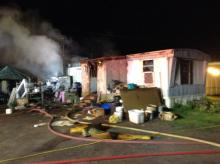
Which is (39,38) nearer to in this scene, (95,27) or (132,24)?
(95,27)

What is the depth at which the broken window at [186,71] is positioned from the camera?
13.4 m

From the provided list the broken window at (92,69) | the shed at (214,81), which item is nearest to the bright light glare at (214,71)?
the shed at (214,81)

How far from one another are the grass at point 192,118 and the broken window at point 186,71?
5.25ft

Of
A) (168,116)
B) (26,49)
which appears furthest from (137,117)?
(26,49)

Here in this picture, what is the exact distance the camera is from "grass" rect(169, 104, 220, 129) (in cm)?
896

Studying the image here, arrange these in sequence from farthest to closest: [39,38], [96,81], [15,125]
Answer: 1. [39,38]
2. [96,81]
3. [15,125]

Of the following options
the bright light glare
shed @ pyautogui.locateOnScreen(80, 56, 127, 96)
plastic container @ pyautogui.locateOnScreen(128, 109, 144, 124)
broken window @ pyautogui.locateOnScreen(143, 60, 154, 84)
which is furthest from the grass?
the bright light glare

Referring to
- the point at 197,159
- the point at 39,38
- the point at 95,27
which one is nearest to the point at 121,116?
the point at 197,159

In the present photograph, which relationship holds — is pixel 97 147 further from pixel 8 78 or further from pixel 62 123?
pixel 8 78

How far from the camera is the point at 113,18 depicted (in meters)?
36.3

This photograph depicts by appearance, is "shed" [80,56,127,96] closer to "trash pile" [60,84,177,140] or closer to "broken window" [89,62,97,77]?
"broken window" [89,62,97,77]

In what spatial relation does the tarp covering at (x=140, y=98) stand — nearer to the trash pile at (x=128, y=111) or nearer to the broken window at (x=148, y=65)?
the trash pile at (x=128, y=111)

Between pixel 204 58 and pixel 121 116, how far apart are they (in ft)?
24.7

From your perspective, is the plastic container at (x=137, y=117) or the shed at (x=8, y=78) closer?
the plastic container at (x=137, y=117)
